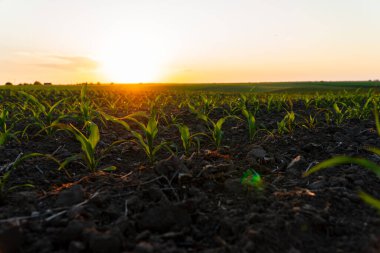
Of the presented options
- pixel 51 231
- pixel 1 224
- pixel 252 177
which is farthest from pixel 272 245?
pixel 1 224

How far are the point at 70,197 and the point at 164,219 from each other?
61 cm

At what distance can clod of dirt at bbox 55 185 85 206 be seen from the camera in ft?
6.89

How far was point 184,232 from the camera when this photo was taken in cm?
181

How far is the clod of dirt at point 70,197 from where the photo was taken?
6.89ft

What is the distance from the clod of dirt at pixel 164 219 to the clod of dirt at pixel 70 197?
1.45 feet

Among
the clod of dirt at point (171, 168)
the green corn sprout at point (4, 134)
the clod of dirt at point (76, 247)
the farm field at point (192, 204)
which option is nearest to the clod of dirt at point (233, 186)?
the farm field at point (192, 204)

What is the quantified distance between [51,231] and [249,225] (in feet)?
3.08

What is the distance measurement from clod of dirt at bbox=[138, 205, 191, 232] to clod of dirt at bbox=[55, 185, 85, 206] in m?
0.44

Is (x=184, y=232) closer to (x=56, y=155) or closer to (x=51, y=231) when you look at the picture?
(x=51, y=231)

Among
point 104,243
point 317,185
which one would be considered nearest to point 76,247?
point 104,243

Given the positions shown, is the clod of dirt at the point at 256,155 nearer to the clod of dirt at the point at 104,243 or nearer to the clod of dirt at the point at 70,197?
the clod of dirt at the point at 70,197

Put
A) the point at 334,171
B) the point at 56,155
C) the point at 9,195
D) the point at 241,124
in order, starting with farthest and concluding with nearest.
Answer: the point at 241,124 < the point at 56,155 < the point at 334,171 < the point at 9,195

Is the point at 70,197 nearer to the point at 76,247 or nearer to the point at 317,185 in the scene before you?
the point at 76,247

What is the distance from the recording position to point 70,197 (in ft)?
6.98
